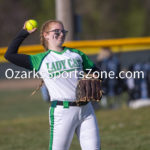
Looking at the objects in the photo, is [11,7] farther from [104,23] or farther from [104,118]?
[104,118]

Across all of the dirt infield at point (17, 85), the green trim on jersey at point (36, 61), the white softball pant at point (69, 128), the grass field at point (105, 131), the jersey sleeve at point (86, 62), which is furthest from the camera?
the dirt infield at point (17, 85)

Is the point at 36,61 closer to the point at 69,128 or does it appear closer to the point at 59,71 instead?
the point at 59,71

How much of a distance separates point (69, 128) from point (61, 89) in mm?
385

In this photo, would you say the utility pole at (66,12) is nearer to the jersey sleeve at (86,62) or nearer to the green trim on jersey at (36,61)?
the jersey sleeve at (86,62)

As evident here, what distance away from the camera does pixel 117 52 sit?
10461 millimetres

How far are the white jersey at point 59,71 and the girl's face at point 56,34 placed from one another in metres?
0.09

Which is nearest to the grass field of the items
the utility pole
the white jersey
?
the utility pole

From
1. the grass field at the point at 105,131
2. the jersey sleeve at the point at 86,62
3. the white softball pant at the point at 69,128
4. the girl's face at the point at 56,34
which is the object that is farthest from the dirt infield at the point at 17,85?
the white softball pant at the point at 69,128

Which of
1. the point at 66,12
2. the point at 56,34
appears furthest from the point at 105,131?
the point at 56,34

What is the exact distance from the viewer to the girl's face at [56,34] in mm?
5004

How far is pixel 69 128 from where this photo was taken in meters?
4.90

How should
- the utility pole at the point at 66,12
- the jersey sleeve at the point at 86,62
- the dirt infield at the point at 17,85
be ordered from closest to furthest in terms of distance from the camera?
1. the jersey sleeve at the point at 86,62
2. the utility pole at the point at 66,12
3. the dirt infield at the point at 17,85

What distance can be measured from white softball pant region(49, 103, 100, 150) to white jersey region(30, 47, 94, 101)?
0.43 ft

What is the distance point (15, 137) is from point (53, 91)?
12.4 feet
